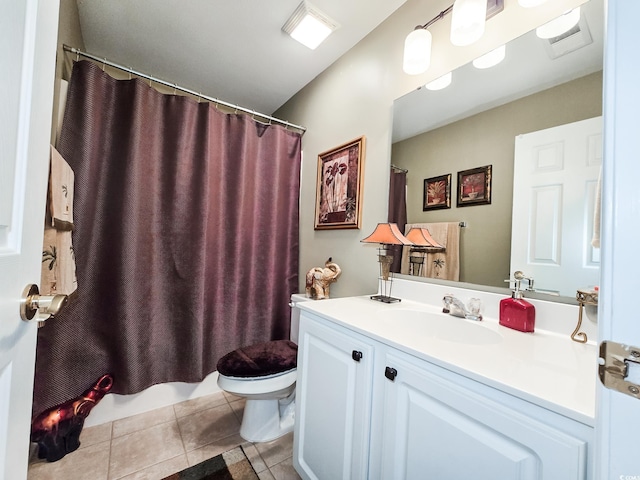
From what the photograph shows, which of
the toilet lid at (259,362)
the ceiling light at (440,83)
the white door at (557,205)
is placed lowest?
the toilet lid at (259,362)

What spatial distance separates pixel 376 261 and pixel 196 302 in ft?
3.73

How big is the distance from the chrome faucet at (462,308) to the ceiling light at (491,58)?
0.96 meters

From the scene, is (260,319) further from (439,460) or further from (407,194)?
(439,460)

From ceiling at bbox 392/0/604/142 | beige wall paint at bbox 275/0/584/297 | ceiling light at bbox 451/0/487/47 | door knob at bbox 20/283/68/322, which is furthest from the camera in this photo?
beige wall paint at bbox 275/0/584/297

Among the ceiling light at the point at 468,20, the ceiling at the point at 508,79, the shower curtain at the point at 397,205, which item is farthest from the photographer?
the shower curtain at the point at 397,205

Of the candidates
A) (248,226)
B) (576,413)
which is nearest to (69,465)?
(248,226)

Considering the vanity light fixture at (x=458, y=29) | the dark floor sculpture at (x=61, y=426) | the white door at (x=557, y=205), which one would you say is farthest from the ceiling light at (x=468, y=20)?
the dark floor sculpture at (x=61, y=426)

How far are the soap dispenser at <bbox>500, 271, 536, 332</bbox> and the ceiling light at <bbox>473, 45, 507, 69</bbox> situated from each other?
0.85 m

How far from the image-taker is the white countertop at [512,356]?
0.48 meters

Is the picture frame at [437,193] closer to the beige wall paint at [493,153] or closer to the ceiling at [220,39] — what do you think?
the beige wall paint at [493,153]

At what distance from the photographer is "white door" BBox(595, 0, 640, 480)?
0.34 metres

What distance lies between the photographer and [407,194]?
4.41 feet

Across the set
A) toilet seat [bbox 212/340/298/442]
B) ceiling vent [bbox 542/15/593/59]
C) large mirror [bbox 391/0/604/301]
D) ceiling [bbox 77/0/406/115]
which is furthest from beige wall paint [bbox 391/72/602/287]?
toilet seat [bbox 212/340/298/442]

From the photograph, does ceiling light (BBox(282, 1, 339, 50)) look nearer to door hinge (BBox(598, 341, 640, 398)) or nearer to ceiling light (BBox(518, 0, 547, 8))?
ceiling light (BBox(518, 0, 547, 8))
